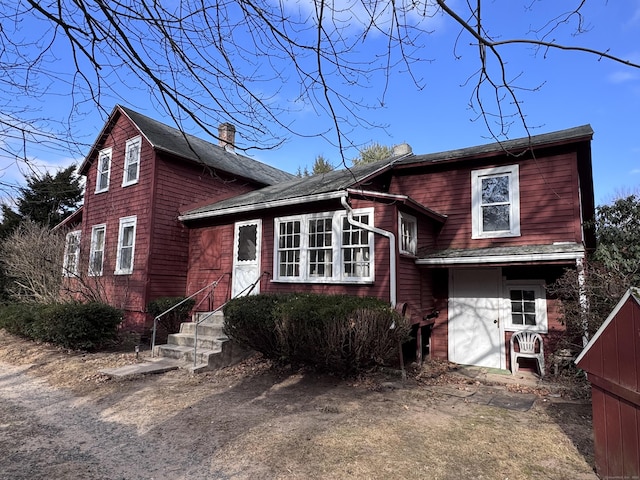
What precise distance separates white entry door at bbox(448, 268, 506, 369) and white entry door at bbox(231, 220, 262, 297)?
203 inches

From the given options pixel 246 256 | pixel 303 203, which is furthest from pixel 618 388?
pixel 246 256

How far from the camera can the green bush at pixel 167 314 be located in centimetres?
1123

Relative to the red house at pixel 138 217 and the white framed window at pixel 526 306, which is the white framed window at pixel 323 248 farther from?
the white framed window at pixel 526 306

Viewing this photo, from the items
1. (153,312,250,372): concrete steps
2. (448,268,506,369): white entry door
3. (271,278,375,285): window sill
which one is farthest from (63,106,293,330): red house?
(448,268,506,369): white entry door

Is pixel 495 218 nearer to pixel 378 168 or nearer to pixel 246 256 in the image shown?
pixel 378 168

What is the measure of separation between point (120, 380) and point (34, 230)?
31.3 feet

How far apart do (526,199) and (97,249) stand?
1371cm

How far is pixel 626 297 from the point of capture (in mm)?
3422

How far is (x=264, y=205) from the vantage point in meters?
10.1

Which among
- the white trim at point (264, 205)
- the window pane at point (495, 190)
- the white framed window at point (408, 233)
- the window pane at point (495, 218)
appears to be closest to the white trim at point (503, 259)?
the white framed window at point (408, 233)

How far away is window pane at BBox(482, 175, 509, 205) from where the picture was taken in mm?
9711

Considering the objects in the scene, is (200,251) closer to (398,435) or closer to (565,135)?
(398,435)

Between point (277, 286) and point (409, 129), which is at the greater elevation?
point (409, 129)

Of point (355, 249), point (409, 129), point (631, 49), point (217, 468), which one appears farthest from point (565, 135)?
point (217, 468)
